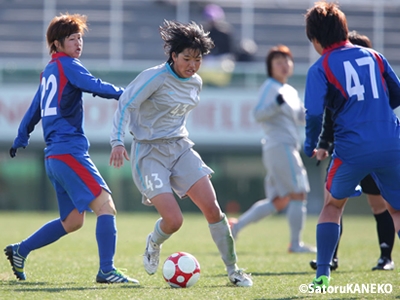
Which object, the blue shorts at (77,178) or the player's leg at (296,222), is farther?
the player's leg at (296,222)

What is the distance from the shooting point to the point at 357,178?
196 inches

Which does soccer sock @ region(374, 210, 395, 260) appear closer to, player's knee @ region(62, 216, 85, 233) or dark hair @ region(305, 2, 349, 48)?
dark hair @ region(305, 2, 349, 48)

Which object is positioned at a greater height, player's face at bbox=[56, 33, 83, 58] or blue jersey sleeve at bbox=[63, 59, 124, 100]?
player's face at bbox=[56, 33, 83, 58]

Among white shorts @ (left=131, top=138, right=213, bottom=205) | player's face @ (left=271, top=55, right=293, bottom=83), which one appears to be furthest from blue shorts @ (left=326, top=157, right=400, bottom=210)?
player's face @ (left=271, top=55, right=293, bottom=83)

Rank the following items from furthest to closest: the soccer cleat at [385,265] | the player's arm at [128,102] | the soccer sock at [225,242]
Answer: the soccer cleat at [385,265]
the soccer sock at [225,242]
the player's arm at [128,102]

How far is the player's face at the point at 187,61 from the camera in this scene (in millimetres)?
5508

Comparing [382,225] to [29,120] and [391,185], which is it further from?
[29,120]

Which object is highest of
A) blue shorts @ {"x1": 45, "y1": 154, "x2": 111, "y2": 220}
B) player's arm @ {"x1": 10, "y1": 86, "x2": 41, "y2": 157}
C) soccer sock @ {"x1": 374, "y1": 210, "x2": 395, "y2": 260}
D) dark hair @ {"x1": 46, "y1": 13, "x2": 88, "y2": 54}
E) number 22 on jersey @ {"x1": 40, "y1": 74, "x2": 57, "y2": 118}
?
dark hair @ {"x1": 46, "y1": 13, "x2": 88, "y2": 54}

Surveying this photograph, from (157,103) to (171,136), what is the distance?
0.98ft

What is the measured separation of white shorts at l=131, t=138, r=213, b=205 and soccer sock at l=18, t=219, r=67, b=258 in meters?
0.84

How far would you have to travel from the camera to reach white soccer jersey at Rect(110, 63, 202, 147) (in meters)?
5.46

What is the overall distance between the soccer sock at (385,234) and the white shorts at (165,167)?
92.6 inches

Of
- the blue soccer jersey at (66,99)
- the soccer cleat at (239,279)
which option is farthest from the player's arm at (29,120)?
the soccer cleat at (239,279)

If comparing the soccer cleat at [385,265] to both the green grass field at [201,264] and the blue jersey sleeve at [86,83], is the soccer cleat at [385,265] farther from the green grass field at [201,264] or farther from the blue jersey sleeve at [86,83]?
the blue jersey sleeve at [86,83]
